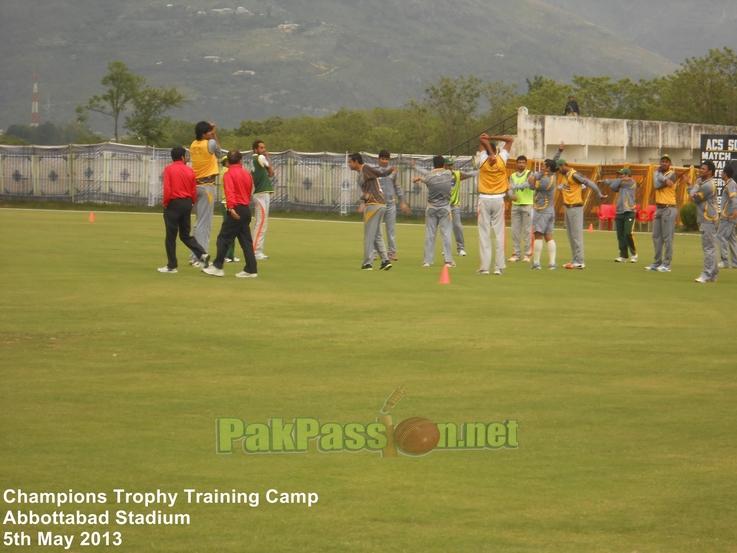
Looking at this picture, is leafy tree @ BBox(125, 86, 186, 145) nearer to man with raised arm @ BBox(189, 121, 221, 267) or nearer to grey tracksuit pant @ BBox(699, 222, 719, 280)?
man with raised arm @ BBox(189, 121, 221, 267)

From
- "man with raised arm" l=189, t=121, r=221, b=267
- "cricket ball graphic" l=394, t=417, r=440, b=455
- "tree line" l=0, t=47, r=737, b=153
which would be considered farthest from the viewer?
"tree line" l=0, t=47, r=737, b=153

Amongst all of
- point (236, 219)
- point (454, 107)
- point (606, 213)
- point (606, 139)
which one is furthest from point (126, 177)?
point (454, 107)

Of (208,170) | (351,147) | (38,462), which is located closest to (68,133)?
(351,147)

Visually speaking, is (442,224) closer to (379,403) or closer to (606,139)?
(379,403)

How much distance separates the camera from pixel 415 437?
6816mm

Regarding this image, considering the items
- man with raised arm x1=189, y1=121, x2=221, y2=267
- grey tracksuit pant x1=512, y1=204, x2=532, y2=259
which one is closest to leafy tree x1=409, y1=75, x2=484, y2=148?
grey tracksuit pant x1=512, y1=204, x2=532, y2=259

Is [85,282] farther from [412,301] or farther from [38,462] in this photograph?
[38,462]

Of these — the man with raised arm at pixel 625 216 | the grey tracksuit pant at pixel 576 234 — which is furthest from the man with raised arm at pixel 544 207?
the man with raised arm at pixel 625 216

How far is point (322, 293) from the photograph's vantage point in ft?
49.3

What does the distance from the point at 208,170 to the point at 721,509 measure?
13611mm

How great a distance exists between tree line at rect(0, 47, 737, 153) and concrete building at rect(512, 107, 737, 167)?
44.0 ft

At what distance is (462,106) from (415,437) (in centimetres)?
9075

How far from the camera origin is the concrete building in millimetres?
51938

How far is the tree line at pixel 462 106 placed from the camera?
75562 mm
